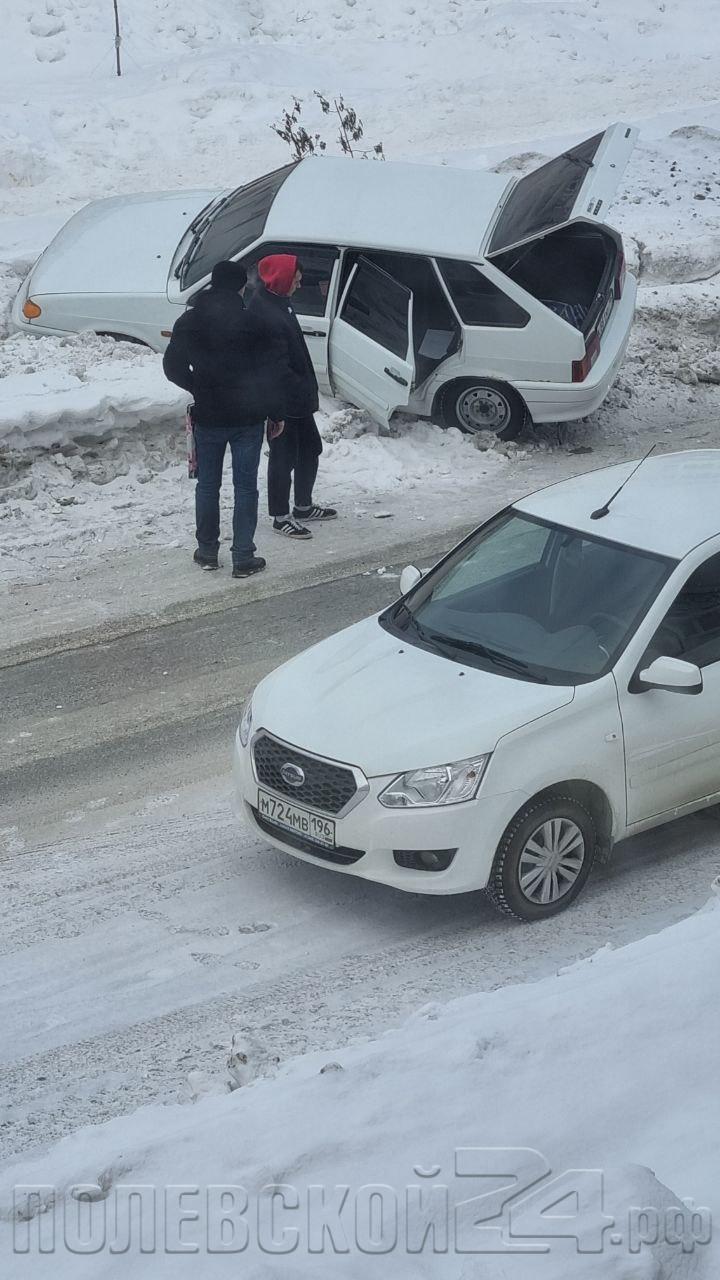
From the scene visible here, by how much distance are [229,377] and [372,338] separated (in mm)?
2658

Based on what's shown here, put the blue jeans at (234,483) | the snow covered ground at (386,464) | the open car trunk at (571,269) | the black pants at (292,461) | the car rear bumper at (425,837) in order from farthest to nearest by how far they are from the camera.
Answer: the open car trunk at (571,269) → the black pants at (292,461) → the blue jeans at (234,483) → the car rear bumper at (425,837) → the snow covered ground at (386,464)

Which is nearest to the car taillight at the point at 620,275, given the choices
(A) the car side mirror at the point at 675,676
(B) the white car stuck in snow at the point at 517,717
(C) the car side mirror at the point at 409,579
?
(B) the white car stuck in snow at the point at 517,717

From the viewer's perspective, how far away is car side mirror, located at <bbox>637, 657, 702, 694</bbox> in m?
5.71

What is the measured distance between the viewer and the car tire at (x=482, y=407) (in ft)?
40.5

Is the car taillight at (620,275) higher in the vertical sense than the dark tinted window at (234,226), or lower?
lower

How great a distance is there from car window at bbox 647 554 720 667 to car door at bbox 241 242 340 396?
6237mm

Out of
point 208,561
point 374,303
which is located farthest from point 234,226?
point 208,561

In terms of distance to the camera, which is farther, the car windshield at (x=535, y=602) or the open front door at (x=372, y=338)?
the open front door at (x=372, y=338)

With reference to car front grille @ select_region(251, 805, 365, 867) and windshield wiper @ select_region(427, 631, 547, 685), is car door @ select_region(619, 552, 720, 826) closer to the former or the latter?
windshield wiper @ select_region(427, 631, 547, 685)

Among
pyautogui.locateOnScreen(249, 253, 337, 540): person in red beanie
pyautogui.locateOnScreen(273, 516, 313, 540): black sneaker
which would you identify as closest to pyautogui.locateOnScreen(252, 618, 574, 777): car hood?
pyautogui.locateOnScreen(249, 253, 337, 540): person in red beanie

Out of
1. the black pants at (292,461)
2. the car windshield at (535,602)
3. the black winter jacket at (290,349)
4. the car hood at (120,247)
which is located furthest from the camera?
the car hood at (120,247)

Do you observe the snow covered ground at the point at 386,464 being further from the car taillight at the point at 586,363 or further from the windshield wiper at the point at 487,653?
the windshield wiper at the point at 487,653

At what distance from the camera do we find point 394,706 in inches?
228

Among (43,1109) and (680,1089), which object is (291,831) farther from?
(680,1089)
